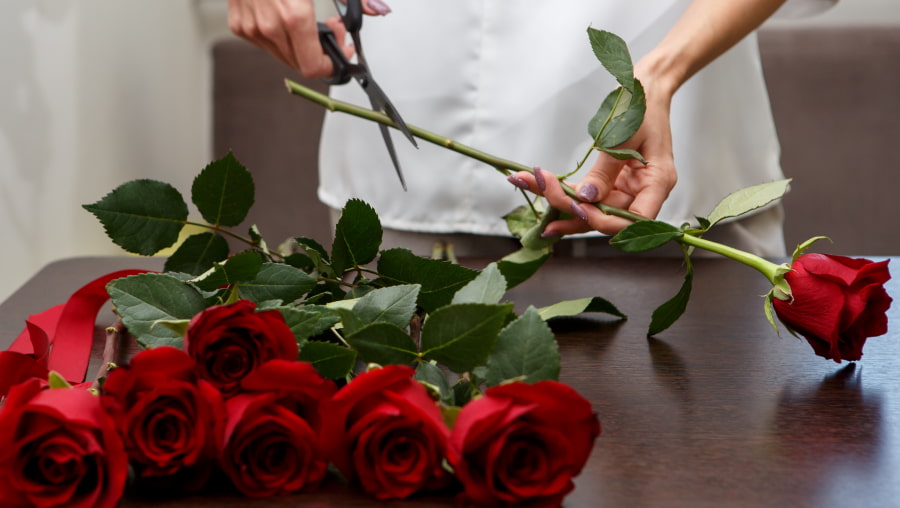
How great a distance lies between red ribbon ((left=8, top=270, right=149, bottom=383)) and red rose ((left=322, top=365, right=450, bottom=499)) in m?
0.19

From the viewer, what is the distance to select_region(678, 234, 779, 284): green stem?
43cm

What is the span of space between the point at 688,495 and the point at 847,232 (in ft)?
4.92

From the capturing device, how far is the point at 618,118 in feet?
1.55

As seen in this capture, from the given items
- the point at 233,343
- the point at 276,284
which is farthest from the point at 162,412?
the point at 276,284

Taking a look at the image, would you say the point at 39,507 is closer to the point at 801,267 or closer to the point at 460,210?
the point at 801,267

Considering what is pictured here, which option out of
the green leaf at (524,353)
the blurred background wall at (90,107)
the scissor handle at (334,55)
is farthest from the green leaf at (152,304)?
the blurred background wall at (90,107)

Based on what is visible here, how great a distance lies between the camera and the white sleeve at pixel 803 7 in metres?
0.94

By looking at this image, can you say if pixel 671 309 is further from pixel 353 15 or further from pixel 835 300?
pixel 353 15

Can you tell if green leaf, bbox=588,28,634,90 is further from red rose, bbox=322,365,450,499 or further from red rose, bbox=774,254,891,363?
red rose, bbox=322,365,450,499

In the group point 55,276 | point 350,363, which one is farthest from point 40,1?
point 350,363

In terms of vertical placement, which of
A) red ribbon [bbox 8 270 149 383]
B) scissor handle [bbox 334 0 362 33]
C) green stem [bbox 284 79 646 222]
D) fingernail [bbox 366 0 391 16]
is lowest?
red ribbon [bbox 8 270 149 383]

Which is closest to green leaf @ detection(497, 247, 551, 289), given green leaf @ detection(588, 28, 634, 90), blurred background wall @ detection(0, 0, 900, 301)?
green leaf @ detection(588, 28, 634, 90)

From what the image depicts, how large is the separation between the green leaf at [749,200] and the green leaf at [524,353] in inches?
7.9

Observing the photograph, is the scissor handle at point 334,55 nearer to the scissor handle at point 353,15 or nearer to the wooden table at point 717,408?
the scissor handle at point 353,15
